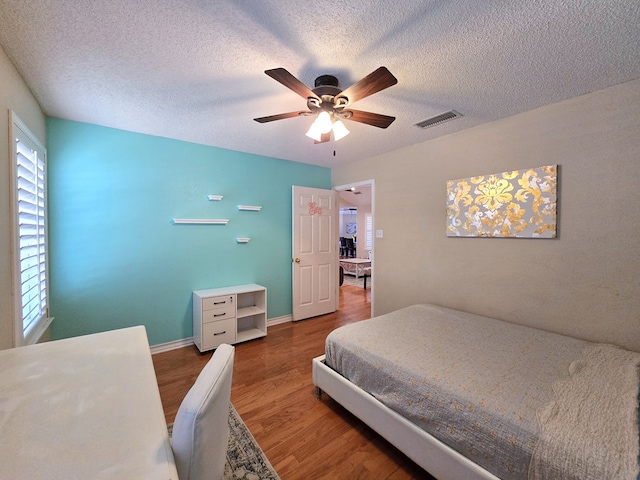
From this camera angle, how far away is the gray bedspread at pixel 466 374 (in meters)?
1.17

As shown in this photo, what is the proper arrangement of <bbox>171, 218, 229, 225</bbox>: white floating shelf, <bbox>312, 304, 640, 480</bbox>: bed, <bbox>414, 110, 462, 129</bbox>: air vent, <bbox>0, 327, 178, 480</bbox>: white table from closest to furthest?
1. <bbox>0, 327, 178, 480</bbox>: white table
2. <bbox>312, 304, 640, 480</bbox>: bed
3. <bbox>414, 110, 462, 129</bbox>: air vent
4. <bbox>171, 218, 229, 225</bbox>: white floating shelf

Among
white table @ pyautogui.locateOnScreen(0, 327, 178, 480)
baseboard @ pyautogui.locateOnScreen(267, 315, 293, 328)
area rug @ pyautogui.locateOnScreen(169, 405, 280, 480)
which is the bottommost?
area rug @ pyautogui.locateOnScreen(169, 405, 280, 480)

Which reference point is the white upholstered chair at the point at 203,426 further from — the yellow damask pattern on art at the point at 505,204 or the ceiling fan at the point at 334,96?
the yellow damask pattern on art at the point at 505,204

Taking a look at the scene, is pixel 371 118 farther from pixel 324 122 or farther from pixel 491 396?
pixel 491 396

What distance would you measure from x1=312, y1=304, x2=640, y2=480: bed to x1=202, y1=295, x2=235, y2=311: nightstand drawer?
138 centimetres

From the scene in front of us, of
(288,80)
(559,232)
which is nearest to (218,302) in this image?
(288,80)

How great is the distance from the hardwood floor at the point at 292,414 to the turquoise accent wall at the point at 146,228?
0.69m

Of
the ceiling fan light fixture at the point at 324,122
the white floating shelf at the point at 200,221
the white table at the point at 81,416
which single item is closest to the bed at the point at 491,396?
the white table at the point at 81,416

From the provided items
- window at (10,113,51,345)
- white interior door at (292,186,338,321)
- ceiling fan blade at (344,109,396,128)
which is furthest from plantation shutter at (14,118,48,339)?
white interior door at (292,186,338,321)

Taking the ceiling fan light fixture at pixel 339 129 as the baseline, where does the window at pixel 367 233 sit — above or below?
below

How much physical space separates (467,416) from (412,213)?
7.56 feet

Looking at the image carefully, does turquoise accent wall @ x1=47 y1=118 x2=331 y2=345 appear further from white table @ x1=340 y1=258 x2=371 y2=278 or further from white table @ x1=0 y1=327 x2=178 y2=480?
white table @ x1=340 y1=258 x2=371 y2=278

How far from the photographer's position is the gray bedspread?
3.83ft

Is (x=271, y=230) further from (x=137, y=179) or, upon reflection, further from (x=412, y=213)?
(x=412, y=213)
